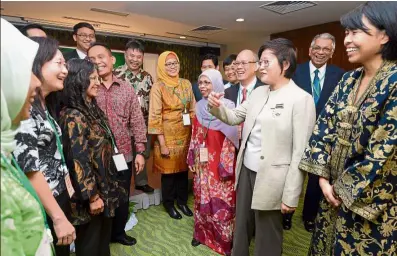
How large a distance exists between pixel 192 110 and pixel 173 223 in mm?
1086

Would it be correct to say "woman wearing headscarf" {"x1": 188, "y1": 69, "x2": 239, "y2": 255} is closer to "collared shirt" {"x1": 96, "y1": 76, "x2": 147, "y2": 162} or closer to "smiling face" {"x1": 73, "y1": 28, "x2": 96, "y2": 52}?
"collared shirt" {"x1": 96, "y1": 76, "x2": 147, "y2": 162}

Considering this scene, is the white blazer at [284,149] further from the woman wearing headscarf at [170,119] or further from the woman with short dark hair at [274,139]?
the woman wearing headscarf at [170,119]

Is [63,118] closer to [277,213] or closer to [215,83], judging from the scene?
[215,83]

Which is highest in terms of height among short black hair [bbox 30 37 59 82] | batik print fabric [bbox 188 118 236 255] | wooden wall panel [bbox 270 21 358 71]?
wooden wall panel [bbox 270 21 358 71]

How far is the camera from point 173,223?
8.84 ft

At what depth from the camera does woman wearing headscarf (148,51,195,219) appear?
256 cm

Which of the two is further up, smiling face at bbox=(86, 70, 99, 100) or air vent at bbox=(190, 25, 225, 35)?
air vent at bbox=(190, 25, 225, 35)

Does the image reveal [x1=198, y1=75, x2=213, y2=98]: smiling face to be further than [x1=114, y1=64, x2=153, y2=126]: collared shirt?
No

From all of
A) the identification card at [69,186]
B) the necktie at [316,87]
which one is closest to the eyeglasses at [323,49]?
the necktie at [316,87]

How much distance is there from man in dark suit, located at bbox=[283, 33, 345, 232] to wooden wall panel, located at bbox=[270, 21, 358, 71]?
3.77 meters

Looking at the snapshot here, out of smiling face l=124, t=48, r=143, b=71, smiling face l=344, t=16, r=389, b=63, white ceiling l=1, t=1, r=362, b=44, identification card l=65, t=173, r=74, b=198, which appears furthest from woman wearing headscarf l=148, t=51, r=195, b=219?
white ceiling l=1, t=1, r=362, b=44

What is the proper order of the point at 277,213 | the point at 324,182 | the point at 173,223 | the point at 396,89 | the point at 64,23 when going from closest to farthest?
the point at 396,89 < the point at 324,182 < the point at 277,213 < the point at 173,223 < the point at 64,23

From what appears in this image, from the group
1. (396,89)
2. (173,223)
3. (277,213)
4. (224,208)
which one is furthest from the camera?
(173,223)

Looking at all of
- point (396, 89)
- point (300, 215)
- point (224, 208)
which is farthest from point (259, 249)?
point (300, 215)
